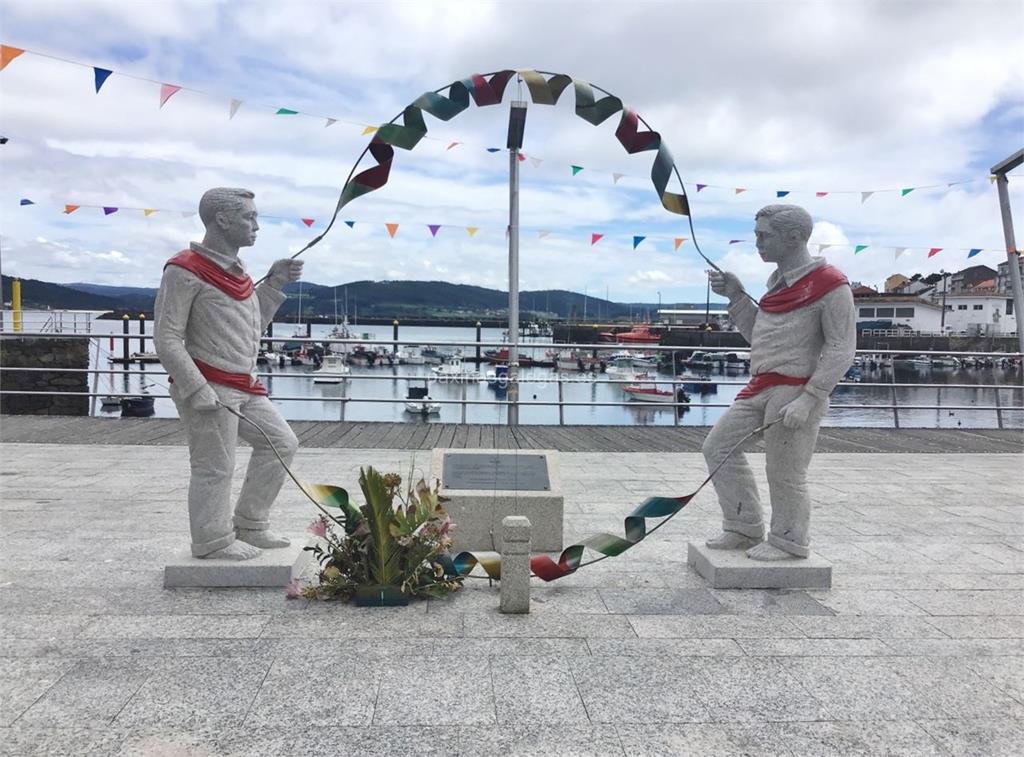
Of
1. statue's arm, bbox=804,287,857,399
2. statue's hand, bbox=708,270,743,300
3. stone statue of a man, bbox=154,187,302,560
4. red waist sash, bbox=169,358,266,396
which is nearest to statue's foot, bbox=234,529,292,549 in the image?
stone statue of a man, bbox=154,187,302,560

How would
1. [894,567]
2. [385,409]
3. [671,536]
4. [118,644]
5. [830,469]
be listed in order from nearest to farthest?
[118,644] → [894,567] → [671,536] → [830,469] → [385,409]

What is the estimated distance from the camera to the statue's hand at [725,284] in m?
4.58

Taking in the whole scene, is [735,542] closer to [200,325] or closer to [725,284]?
[725,284]

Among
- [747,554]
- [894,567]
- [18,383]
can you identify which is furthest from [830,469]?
[18,383]

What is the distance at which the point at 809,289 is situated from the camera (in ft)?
13.7

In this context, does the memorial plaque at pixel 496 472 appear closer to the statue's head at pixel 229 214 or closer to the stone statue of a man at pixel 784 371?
the stone statue of a man at pixel 784 371

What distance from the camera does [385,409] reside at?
27.1 m

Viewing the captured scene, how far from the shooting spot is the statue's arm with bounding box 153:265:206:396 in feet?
12.6

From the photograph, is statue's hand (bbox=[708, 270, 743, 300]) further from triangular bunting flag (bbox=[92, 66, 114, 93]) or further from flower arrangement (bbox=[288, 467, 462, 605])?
triangular bunting flag (bbox=[92, 66, 114, 93])

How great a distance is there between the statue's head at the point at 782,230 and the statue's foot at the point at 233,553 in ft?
10.9

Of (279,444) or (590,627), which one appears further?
(279,444)

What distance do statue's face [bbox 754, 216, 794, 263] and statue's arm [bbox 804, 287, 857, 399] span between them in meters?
0.38

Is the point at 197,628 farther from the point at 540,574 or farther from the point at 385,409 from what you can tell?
the point at 385,409

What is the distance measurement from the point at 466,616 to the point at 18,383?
68.2 feet
